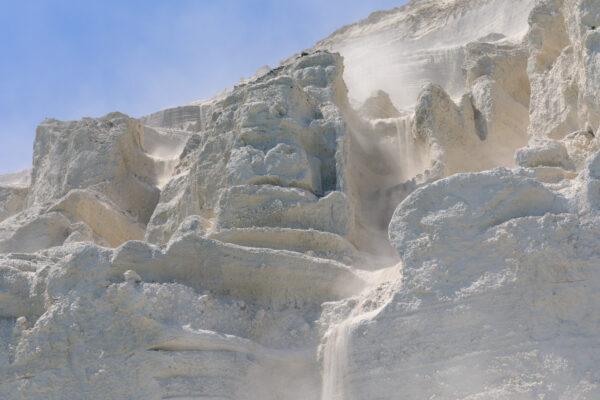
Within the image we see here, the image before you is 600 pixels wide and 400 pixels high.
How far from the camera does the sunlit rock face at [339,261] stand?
6.09 m

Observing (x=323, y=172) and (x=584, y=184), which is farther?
(x=323, y=172)

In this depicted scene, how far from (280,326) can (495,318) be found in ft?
7.55

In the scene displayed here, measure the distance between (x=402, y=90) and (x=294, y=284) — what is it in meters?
16.4

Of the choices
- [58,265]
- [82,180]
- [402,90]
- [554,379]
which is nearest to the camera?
[554,379]

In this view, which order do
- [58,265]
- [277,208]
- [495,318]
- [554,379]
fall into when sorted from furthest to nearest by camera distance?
[277,208], [58,265], [495,318], [554,379]

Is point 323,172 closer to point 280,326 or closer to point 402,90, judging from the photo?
point 280,326

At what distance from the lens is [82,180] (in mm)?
13898

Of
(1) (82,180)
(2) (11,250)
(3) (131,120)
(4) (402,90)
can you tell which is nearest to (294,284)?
(2) (11,250)

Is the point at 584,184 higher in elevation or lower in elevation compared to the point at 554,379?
higher

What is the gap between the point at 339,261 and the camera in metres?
8.43

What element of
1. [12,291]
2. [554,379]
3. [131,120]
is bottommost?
[554,379]

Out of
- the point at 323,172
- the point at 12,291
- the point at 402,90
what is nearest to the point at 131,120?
the point at 323,172

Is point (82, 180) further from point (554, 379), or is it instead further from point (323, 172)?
point (554, 379)

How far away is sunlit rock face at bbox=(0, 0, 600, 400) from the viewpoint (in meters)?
6.09
